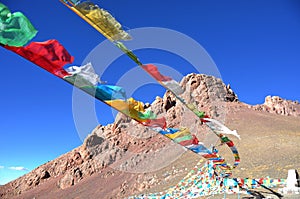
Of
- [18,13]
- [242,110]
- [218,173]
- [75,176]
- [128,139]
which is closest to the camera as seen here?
[18,13]

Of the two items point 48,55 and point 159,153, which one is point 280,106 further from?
point 48,55

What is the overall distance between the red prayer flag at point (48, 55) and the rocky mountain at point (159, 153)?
33821mm

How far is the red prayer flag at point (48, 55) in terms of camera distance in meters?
4.40

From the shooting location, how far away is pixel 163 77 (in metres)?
6.21

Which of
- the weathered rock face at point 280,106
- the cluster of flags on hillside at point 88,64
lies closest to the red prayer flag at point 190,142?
the cluster of flags on hillside at point 88,64

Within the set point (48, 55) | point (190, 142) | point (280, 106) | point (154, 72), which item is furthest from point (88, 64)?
point (280, 106)

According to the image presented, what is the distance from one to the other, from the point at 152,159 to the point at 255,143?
106 ft

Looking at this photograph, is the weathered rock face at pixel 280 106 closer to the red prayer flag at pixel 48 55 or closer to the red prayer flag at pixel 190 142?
the red prayer flag at pixel 190 142

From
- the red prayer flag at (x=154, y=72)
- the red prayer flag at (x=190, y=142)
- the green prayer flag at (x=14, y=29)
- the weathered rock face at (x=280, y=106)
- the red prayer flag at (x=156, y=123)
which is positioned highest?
the weathered rock face at (x=280, y=106)

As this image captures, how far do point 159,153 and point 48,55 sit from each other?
75.5 metres

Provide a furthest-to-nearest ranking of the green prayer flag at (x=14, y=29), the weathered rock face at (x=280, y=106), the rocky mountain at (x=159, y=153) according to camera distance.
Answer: the weathered rock face at (x=280, y=106) → the rocky mountain at (x=159, y=153) → the green prayer flag at (x=14, y=29)

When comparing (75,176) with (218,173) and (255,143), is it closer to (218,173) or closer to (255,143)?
(255,143)

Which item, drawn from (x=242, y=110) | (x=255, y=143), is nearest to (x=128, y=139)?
(x=242, y=110)

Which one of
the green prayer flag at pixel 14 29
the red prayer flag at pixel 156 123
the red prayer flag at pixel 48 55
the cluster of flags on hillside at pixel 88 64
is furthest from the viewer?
the red prayer flag at pixel 156 123
